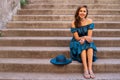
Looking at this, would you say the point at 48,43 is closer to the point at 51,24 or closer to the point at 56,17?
the point at 51,24

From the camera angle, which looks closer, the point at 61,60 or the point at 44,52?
the point at 61,60

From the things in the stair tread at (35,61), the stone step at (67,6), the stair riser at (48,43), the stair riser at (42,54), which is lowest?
the stair tread at (35,61)

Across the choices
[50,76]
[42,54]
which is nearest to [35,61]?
[42,54]

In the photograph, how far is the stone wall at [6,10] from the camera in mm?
4906

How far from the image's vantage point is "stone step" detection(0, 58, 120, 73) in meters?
3.75

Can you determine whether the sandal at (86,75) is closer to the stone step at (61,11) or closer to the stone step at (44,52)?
the stone step at (44,52)

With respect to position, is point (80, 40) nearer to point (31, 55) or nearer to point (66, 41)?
point (66, 41)

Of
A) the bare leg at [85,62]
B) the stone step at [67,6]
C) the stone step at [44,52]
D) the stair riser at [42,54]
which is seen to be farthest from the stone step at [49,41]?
the stone step at [67,6]

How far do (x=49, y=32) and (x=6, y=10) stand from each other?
118cm

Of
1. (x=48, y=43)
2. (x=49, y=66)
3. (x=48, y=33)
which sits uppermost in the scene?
(x=48, y=33)

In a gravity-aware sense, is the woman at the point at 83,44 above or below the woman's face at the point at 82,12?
below

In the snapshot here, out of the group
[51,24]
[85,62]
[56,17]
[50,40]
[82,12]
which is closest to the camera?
[85,62]

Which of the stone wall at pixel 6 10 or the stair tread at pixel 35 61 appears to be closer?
the stair tread at pixel 35 61

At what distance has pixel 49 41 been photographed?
4398mm
